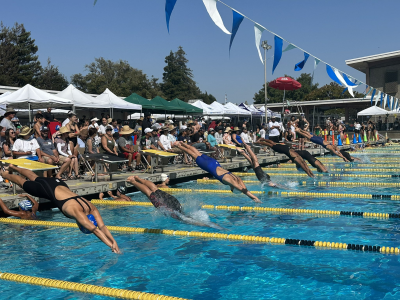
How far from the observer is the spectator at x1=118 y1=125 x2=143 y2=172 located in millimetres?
12188

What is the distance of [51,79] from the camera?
50406 millimetres

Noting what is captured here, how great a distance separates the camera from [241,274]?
517cm

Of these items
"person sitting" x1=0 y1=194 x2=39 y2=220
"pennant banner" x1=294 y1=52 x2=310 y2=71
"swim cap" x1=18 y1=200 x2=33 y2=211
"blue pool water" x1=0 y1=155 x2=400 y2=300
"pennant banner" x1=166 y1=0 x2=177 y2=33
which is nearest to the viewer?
"blue pool water" x1=0 y1=155 x2=400 y2=300

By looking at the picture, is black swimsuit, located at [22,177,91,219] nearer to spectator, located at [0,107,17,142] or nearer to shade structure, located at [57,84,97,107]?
spectator, located at [0,107,17,142]

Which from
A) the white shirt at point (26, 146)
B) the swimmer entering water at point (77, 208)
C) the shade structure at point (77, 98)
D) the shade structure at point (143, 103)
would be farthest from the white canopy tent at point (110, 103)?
the swimmer entering water at point (77, 208)

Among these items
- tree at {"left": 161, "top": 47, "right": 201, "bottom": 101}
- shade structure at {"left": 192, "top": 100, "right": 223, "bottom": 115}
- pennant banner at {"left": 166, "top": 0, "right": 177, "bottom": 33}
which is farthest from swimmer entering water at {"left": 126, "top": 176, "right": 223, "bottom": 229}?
tree at {"left": 161, "top": 47, "right": 201, "bottom": 101}

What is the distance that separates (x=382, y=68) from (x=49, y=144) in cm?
4196

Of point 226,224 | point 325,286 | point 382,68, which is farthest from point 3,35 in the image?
point 325,286

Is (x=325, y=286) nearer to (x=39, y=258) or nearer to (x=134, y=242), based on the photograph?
(x=134, y=242)

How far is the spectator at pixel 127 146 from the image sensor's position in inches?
480

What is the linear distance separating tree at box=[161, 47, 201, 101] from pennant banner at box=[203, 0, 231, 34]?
59.0 meters

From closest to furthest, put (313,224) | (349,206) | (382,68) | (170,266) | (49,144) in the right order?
(170,266)
(313,224)
(349,206)
(49,144)
(382,68)

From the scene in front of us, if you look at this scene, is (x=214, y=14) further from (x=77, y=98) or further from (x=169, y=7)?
(x=77, y=98)

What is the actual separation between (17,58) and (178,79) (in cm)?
2852
